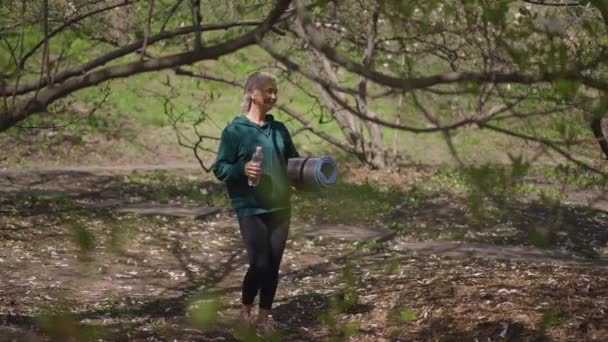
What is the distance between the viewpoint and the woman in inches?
250

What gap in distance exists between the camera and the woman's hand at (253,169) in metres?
6.15

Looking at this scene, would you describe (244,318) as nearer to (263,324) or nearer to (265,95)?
(263,324)

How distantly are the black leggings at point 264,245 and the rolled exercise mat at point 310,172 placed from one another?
0.73 feet

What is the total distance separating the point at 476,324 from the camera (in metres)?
6.69

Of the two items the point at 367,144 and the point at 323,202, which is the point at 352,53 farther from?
the point at 323,202

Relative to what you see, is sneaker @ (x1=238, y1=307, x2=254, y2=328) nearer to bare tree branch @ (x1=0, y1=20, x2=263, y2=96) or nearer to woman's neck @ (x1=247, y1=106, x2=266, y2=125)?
woman's neck @ (x1=247, y1=106, x2=266, y2=125)

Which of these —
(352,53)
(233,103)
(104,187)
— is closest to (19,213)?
(104,187)

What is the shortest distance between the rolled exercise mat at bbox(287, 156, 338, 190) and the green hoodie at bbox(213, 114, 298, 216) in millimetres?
72

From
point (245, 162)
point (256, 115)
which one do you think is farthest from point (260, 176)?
point (256, 115)

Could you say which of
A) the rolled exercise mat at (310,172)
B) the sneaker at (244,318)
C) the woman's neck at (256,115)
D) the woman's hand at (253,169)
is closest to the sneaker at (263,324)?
the sneaker at (244,318)

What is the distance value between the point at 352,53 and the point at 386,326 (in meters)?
10.6

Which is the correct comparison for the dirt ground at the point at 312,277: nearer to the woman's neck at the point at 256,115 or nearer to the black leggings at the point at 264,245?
the black leggings at the point at 264,245

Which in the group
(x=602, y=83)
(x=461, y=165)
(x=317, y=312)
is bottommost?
(x=317, y=312)

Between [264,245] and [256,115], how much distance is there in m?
0.80
